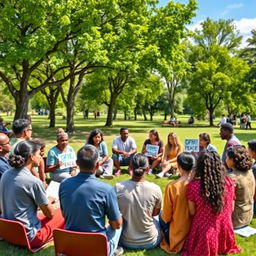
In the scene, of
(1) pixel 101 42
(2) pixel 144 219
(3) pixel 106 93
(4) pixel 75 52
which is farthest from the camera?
(3) pixel 106 93

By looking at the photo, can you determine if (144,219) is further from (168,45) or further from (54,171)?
A: (168,45)

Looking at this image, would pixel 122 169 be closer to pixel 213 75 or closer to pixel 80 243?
pixel 80 243

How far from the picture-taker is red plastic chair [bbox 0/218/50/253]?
3.73 meters

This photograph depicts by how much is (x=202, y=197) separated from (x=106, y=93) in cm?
3311

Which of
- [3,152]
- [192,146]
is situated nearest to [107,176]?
[192,146]

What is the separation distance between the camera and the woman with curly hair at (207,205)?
371 centimetres

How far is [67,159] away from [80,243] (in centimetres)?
387

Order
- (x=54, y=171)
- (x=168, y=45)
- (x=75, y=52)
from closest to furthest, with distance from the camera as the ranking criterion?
(x=54, y=171) → (x=75, y=52) → (x=168, y=45)

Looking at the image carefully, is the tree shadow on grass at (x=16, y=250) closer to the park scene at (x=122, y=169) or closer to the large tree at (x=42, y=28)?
the park scene at (x=122, y=169)

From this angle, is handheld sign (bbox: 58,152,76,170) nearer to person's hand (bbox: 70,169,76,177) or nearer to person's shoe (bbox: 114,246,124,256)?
person's hand (bbox: 70,169,76,177)

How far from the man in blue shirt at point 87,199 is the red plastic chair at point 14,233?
676 millimetres

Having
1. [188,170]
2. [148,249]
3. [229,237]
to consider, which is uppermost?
[188,170]

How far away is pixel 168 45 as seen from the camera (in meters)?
19.8

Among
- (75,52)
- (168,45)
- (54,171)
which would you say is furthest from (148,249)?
(168,45)
